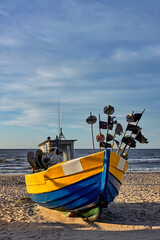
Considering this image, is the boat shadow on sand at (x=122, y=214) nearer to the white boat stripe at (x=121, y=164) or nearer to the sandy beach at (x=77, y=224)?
the sandy beach at (x=77, y=224)

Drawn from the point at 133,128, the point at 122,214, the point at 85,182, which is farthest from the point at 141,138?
the point at 85,182

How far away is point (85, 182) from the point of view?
628cm

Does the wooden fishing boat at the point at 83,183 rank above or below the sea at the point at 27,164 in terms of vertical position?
above

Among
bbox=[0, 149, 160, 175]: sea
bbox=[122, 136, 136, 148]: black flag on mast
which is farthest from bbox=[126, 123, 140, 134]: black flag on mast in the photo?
bbox=[0, 149, 160, 175]: sea

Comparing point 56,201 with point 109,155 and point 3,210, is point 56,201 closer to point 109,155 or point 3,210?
point 109,155

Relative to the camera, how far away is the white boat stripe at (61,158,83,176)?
20.5 feet

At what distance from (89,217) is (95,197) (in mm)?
738

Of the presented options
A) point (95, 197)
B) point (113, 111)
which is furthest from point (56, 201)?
point (113, 111)

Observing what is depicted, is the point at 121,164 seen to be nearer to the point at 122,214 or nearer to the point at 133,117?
the point at 133,117

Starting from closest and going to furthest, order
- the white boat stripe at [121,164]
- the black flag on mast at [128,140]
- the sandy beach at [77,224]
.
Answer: the sandy beach at [77,224], the white boat stripe at [121,164], the black flag on mast at [128,140]

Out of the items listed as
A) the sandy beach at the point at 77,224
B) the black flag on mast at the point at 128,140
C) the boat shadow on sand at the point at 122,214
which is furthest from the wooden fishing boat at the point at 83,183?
the black flag on mast at the point at 128,140

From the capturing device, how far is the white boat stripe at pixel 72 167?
6250 millimetres

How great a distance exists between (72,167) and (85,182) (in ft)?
1.60

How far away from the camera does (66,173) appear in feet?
21.0
